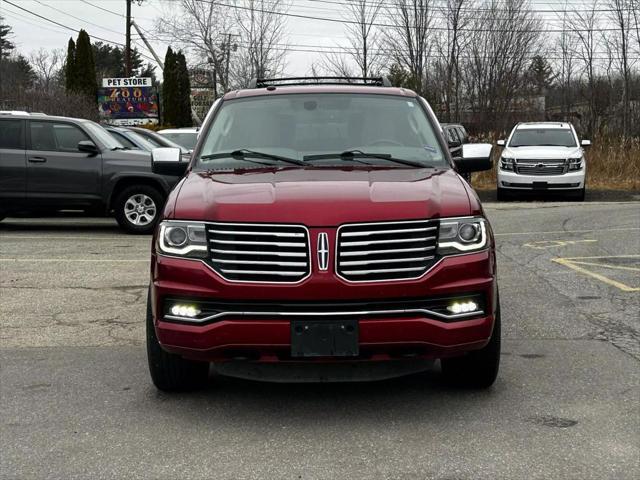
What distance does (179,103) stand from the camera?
45.7 m

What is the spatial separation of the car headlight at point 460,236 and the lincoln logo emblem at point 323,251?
1.92ft

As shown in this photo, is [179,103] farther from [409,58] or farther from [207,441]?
[207,441]

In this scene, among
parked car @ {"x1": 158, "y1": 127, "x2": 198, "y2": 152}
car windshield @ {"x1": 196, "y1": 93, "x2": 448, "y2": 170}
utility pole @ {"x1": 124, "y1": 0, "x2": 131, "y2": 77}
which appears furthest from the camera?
utility pole @ {"x1": 124, "y1": 0, "x2": 131, "y2": 77}

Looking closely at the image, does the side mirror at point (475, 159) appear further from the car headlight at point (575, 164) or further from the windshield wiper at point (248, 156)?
the car headlight at point (575, 164)

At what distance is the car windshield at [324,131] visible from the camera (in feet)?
18.2

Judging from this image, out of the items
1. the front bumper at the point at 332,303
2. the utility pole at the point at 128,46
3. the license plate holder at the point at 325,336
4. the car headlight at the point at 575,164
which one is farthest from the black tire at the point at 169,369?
the utility pole at the point at 128,46

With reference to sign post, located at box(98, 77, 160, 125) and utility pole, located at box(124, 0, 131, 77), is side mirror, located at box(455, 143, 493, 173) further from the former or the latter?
utility pole, located at box(124, 0, 131, 77)

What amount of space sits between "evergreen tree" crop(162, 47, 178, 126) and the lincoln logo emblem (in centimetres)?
4178

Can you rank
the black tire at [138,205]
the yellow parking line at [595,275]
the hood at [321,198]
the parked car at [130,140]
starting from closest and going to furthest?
1. the hood at [321,198]
2. the yellow parking line at [595,275]
3. the black tire at [138,205]
4. the parked car at [130,140]

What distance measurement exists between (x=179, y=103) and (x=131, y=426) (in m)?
42.4

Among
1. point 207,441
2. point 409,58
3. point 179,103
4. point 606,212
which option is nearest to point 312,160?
point 207,441

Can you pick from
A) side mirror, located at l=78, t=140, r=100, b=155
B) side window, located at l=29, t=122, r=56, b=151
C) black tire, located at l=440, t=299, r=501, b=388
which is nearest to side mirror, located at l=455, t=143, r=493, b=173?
black tire, located at l=440, t=299, r=501, b=388

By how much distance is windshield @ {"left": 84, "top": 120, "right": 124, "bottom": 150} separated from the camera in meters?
13.5

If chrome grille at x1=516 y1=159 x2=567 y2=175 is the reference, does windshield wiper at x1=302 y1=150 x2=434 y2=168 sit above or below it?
below
